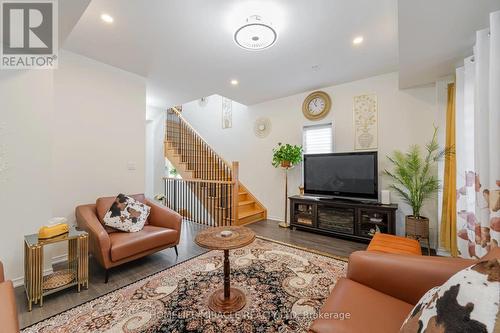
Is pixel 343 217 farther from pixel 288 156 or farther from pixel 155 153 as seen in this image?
pixel 155 153

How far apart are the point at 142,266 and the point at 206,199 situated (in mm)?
2171

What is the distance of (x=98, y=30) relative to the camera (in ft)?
7.55

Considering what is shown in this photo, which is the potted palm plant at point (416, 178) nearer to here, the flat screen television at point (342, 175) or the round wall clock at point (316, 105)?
the flat screen television at point (342, 175)

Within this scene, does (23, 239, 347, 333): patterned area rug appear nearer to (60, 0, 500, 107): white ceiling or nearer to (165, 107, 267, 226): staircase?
(165, 107, 267, 226): staircase

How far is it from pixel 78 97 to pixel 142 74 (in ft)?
3.32

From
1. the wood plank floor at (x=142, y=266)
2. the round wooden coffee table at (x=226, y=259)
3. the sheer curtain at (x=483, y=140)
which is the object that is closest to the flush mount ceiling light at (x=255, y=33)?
the sheer curtain at (x=483, y=140)

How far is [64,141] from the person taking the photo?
8.85 ft

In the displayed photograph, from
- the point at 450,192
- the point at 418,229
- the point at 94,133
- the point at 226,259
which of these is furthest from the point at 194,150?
the point at 450,192

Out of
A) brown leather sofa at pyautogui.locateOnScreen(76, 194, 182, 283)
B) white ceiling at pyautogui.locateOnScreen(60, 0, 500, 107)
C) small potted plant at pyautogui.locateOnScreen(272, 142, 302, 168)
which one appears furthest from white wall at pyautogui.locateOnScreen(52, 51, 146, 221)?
small potted plant at pyautogui.locateOnScreen(272, 142, 302, 168)

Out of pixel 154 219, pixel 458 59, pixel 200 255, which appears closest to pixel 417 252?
pixel 458 59

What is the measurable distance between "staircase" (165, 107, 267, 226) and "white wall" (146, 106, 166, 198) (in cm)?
18

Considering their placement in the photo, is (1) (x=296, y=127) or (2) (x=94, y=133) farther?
(1) (x=296, y=127)

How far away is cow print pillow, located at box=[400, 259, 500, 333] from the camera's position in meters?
0.66

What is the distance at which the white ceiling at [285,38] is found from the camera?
74.2 inches
